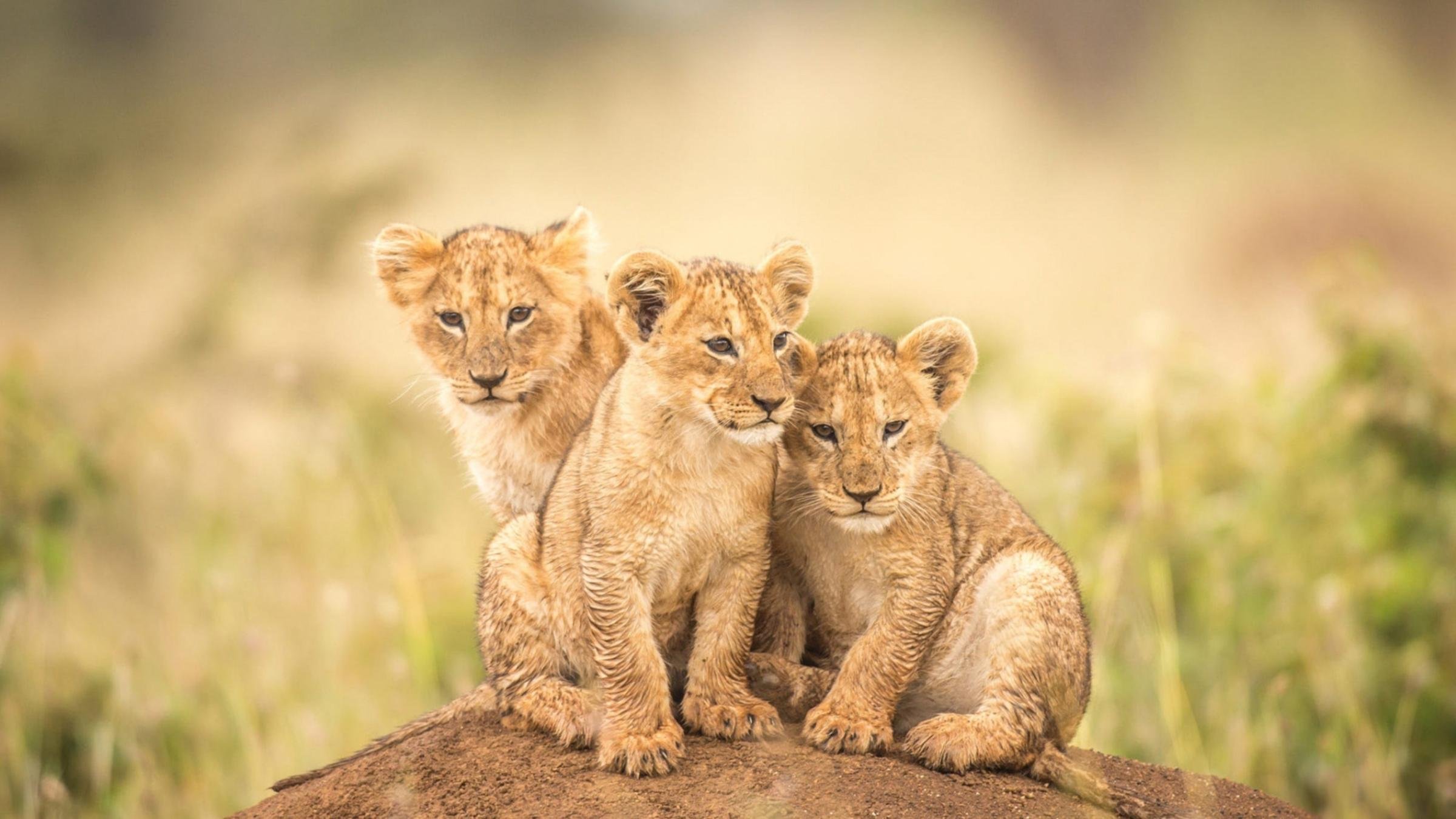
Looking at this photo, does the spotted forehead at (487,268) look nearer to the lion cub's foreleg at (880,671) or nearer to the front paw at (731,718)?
the front paw at (731,718)

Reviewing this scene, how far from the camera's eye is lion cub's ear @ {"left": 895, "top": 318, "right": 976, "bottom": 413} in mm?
6270

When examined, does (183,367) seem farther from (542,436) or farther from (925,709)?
(925,709)

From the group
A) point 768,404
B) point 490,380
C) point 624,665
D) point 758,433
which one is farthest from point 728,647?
point 490,380

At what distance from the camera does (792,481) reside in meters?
6.29

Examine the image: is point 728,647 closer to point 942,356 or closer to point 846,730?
point 846,730

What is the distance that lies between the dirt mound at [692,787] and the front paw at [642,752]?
5 centimetres

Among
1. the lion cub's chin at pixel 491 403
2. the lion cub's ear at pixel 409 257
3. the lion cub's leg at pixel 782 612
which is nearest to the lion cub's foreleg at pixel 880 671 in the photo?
the lion cub's leg at pixel 782 612

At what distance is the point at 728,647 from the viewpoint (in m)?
5.91

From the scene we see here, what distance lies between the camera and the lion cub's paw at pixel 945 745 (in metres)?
5.75

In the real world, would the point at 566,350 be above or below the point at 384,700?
above

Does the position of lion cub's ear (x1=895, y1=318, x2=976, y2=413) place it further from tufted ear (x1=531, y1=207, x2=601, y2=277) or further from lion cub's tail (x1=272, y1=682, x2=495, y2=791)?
lion cub's tail (x1=272, y1=682, x2=495, y2=791)

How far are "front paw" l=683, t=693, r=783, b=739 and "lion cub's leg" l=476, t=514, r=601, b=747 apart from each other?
0.48 metres

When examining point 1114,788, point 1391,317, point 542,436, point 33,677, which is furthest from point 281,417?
point 1391,317

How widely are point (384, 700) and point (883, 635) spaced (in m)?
5.02
